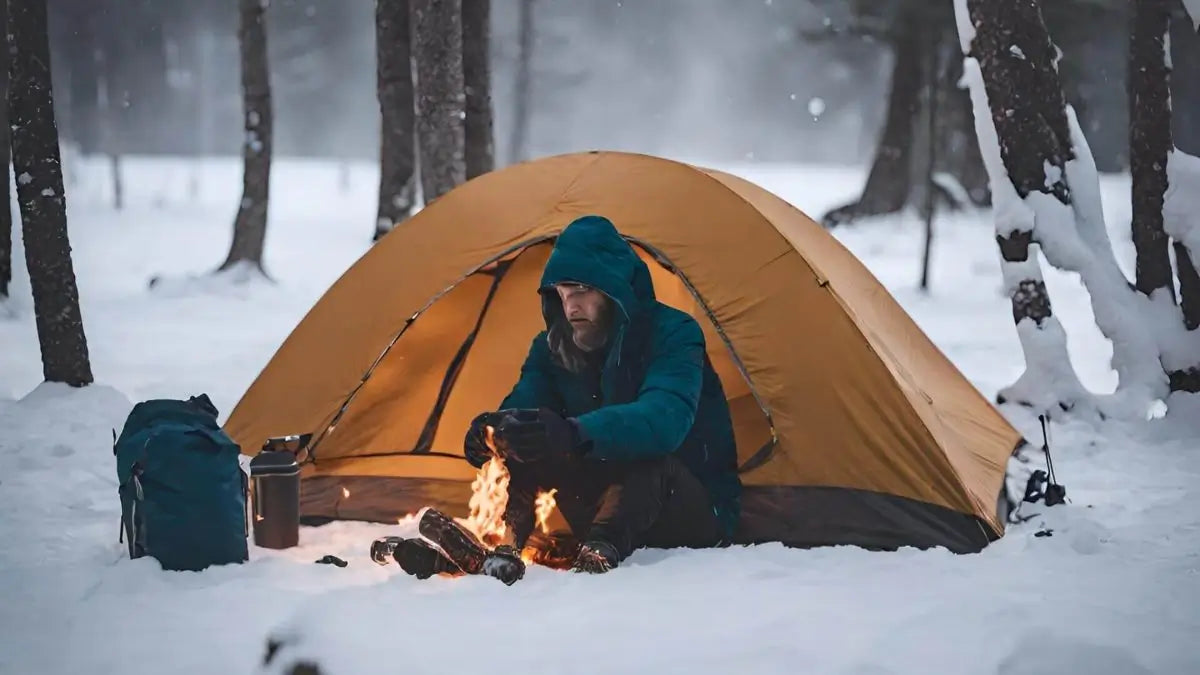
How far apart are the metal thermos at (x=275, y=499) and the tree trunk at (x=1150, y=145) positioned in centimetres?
509

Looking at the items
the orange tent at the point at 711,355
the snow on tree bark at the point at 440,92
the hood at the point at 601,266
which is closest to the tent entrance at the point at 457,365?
the orange tent at the point at 711,355

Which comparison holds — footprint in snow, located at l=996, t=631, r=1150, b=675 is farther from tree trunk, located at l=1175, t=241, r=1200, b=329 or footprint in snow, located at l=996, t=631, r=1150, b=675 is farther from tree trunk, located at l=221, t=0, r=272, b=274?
tree trunk, located at l=221, t=0, r=272, b=274

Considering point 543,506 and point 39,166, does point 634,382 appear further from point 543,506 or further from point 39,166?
point 39,166

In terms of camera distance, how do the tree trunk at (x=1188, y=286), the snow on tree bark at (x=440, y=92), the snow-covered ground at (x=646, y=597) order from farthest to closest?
the snow on tree bark at (x=440, y=92), the tree trunk at (x=1188, y=286), the snow-covered ground at (x=646, y=597)

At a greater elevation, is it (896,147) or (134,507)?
(896,147)

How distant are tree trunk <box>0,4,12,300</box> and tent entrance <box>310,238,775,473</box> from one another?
4.15 meters

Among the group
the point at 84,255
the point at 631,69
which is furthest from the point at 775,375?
the point at 631,69

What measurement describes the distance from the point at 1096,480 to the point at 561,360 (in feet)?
9.26

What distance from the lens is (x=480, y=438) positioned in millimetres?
4008

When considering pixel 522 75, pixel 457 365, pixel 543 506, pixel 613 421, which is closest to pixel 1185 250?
pixel 457 365

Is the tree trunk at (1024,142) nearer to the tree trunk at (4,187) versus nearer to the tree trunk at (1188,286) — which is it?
the tree trunk at (1188,286)

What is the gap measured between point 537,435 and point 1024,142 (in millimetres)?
4159

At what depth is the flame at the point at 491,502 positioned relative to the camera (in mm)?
4250

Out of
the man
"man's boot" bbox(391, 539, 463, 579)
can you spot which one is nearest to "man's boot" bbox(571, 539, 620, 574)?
the man
